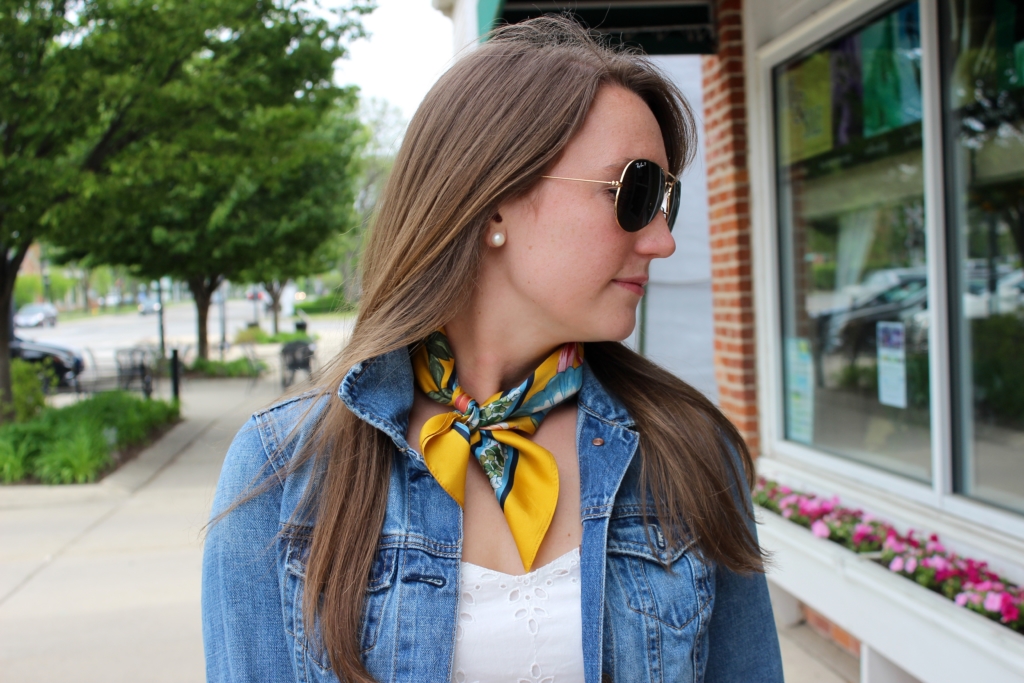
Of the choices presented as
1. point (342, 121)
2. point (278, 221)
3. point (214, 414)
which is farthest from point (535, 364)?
point (342, 121)

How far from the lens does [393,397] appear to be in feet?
4.88

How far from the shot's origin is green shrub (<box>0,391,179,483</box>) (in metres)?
7.64

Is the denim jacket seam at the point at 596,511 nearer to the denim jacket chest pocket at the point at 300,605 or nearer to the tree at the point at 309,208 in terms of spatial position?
the denim jacket chest pocket at the point at 300,605

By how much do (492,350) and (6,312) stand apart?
394 inches

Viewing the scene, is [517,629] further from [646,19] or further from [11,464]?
[11,464]

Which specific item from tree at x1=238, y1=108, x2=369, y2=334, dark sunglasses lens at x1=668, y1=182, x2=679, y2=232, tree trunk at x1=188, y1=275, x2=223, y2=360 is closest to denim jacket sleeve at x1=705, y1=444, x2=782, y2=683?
dark sunglasses lens at x1=668, y1=182, x2=679, y2=232

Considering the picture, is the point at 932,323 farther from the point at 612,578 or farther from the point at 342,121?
the point at 342,121

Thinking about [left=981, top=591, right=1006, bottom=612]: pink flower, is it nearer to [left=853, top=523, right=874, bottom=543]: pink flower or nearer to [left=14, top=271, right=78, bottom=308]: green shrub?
[left=853, top=523, right=874, bottom=543]: pink flower

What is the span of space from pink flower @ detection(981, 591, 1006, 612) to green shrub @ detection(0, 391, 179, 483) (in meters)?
7.57

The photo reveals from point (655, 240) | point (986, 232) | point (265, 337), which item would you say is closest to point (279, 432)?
point (655, 240)

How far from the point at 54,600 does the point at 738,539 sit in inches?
196

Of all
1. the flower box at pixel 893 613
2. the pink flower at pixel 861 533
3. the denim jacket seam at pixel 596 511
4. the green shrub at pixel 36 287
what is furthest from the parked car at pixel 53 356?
the green shrub at pixel 36 287

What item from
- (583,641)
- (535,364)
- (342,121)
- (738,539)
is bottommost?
(583,641)

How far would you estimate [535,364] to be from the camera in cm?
162
